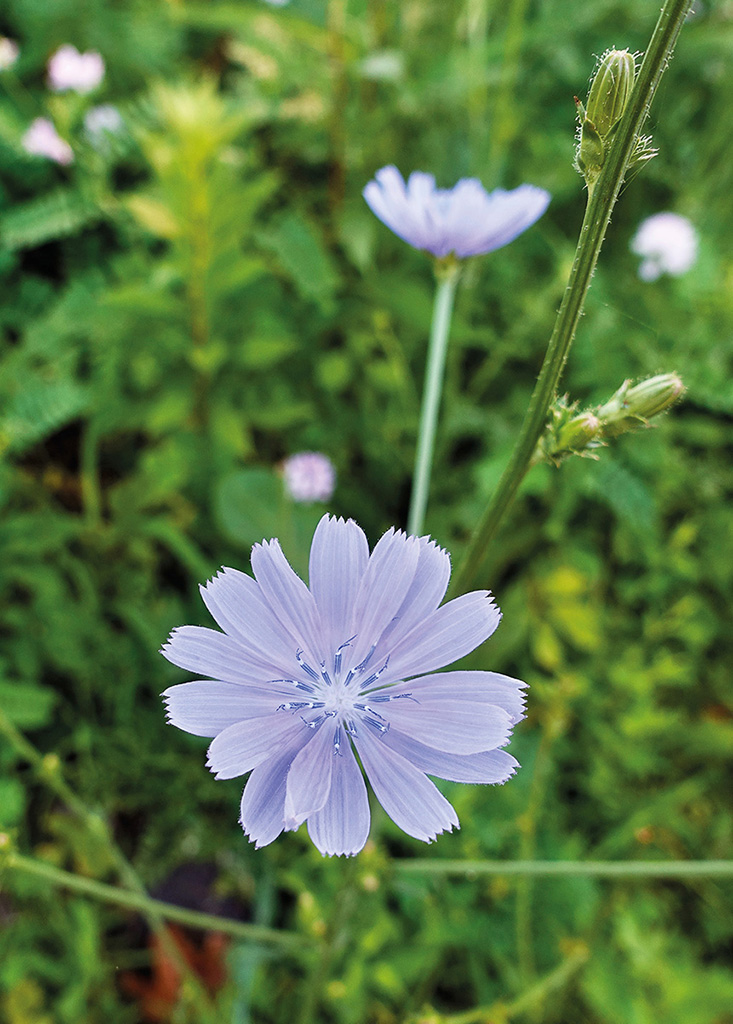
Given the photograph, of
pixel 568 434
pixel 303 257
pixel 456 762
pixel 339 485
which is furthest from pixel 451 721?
pixel 303 257

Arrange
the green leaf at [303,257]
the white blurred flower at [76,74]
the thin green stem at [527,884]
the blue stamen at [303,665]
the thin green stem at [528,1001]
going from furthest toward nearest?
1. the white blurred flower at [76,74]
2. the green leaf at [303,257]
3. the thin green stem at [527,884]
4. the thin green stem at [528,1001]
5. the blue stamen at [303,665]

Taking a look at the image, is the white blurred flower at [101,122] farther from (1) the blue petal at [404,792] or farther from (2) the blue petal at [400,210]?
(1) the blue petal at [404,792]

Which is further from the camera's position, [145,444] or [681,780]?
[145,444]

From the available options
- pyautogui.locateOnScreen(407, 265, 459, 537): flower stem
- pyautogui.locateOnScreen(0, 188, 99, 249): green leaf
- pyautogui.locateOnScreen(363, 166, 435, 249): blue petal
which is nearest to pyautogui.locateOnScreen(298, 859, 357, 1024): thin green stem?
pyautogui.locateOnScreen(407, 265, 459, 537): flower stem

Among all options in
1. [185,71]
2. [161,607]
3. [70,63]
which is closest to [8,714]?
[161,607]

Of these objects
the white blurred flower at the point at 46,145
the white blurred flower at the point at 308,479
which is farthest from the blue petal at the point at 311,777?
the white blurred flower at the point at 46,145

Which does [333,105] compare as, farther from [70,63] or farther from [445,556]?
[445,556]
